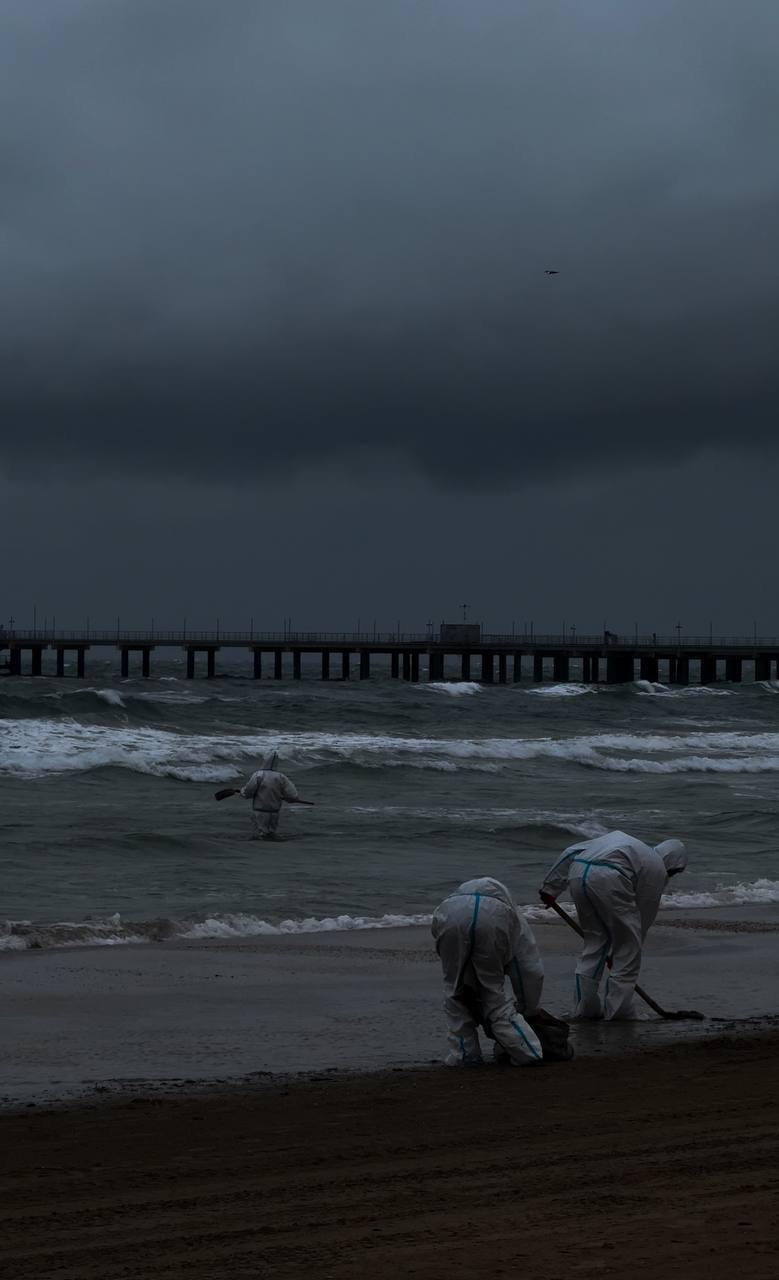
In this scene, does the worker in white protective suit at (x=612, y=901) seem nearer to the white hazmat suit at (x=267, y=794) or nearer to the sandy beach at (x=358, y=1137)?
the sandy beach at (x=358, y=1137)

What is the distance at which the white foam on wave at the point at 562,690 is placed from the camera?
73.3m

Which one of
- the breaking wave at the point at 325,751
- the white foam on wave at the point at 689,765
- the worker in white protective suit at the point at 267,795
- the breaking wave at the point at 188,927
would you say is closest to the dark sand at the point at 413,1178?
the breaking wave at the point at 188,927

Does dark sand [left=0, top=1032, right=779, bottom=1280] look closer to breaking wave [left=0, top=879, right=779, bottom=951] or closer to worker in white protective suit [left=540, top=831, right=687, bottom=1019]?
worker in white protective suit [left=540, top=831, right=687, bottom=1019]

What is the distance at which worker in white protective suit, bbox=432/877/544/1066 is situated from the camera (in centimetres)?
798

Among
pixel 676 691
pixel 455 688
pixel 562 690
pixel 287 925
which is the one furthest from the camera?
pixel 676 691

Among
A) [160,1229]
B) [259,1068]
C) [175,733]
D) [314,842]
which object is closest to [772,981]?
[259,1068]

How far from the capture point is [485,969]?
803cm

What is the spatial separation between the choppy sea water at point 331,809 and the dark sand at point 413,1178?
6.00 metres

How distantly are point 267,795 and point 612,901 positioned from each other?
35.7 ft

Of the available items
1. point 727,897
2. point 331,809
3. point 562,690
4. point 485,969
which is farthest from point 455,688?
point 485,969

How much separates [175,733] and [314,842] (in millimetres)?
20063

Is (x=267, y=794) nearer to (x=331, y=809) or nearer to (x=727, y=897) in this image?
(x=331, y=809)

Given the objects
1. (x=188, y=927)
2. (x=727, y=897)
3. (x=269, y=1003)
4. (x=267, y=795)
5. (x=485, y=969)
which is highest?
(x=485, y=969)

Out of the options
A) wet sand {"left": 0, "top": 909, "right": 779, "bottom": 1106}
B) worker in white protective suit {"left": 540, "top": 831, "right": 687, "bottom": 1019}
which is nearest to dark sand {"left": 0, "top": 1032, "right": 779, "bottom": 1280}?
wet sand {"left": 0, "top": 909, "right": 779, "bottom": 1106}
